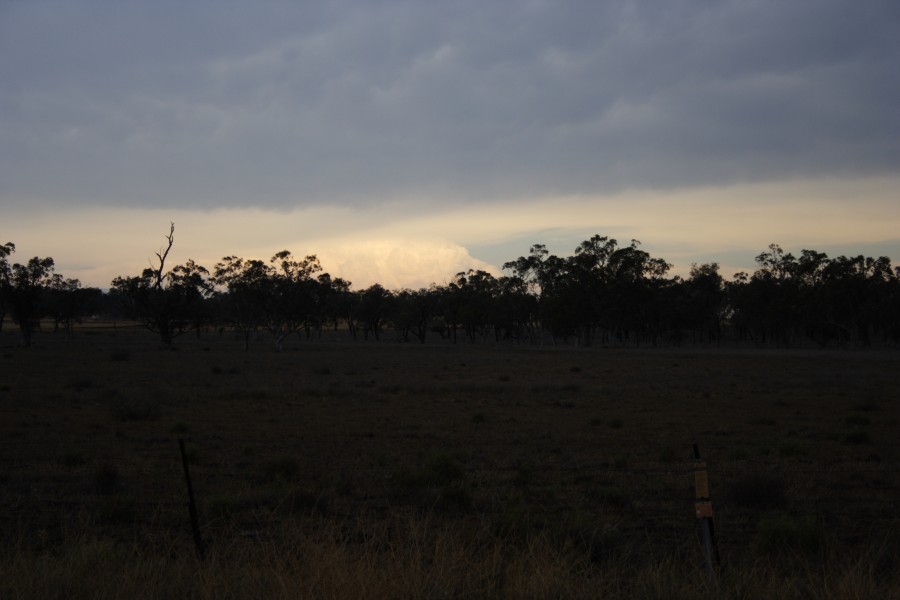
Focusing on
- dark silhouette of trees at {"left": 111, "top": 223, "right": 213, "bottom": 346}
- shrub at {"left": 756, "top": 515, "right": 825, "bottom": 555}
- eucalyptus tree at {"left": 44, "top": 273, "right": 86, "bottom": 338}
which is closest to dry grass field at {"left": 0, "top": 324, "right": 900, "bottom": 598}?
shrub at {"left": 756, "top": 515, "right": 825, "bottom": 555}

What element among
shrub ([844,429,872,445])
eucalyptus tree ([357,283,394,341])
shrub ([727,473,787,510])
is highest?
eucalyptus tree ([357,283,394,341])

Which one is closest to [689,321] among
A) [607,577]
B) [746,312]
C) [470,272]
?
[746,312]

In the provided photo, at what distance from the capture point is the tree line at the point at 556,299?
270 feet

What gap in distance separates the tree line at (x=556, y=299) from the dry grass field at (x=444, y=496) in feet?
183

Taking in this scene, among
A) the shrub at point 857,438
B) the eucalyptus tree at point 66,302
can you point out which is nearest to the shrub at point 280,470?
the shrub at point 857,438

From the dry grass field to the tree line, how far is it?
183 feet

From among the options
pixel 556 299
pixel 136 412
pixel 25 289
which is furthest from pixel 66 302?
pixel 136 412

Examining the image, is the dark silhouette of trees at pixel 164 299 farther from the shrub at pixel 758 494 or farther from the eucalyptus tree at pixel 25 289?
the shrub at pixel 758 494

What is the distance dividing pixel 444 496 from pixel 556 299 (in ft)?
300

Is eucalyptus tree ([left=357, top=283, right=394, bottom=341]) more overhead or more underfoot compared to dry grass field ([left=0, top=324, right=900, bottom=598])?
more overhead

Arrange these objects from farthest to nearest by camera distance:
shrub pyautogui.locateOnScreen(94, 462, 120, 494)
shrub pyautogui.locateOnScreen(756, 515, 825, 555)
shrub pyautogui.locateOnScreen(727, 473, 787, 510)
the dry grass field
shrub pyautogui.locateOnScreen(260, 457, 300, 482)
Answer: shrub pyautogui.locateOnScreen(260, 457, 300, 482) < shrub pyautogui.locateOnScreen(94, 462, 120, 494) < shrub pyautogui.locateOnScreen(727, 473, 787, 510) < shrub pyautogui.locateOnScreen(756, 515, 825, 555) < the dry grass field

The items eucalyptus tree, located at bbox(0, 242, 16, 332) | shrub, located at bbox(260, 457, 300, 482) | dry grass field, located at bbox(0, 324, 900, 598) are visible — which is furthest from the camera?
eucalyptus tree, located at bbox(0, 242, 16, 332)

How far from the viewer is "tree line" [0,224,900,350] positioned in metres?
82.2

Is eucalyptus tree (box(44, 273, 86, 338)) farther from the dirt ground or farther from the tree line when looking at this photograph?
the dirt ground
